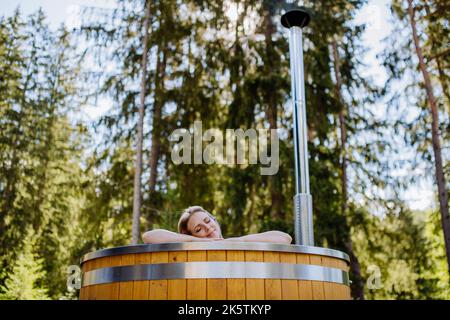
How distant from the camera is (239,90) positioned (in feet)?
34.8

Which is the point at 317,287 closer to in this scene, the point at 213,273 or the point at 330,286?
the point at 330,286

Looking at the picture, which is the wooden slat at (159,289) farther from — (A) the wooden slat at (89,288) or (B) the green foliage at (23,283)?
(B) the green foliage at (23,283)

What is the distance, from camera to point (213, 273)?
2.60 meters

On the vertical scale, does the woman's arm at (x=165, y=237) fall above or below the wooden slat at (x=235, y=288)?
above

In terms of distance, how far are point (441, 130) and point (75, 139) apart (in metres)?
10.6

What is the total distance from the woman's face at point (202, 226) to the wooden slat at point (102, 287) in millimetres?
784

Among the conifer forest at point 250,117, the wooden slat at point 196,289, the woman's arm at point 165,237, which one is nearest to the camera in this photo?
the wooden slat at point 196,289

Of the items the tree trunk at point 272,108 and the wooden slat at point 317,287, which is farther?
the tree trunk at point 272,108

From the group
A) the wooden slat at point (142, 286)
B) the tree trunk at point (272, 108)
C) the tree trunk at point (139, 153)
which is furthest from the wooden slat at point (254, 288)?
the tree trunk at point (272, 108)

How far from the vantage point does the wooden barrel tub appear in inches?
102

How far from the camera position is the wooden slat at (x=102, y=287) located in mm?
2773

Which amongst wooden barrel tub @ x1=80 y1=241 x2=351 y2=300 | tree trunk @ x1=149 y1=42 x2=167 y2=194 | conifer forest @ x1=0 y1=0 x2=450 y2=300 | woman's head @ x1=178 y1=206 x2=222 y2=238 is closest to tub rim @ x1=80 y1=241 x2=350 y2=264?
wooden barrel tub @ x1=80 y1=241 x2=351 y2=300

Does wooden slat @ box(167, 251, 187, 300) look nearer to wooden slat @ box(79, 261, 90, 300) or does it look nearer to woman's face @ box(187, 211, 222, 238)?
wooden slat @ box(79, 261, 90, 300)

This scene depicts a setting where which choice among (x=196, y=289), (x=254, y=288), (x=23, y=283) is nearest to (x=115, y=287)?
(x=196, y=289)
